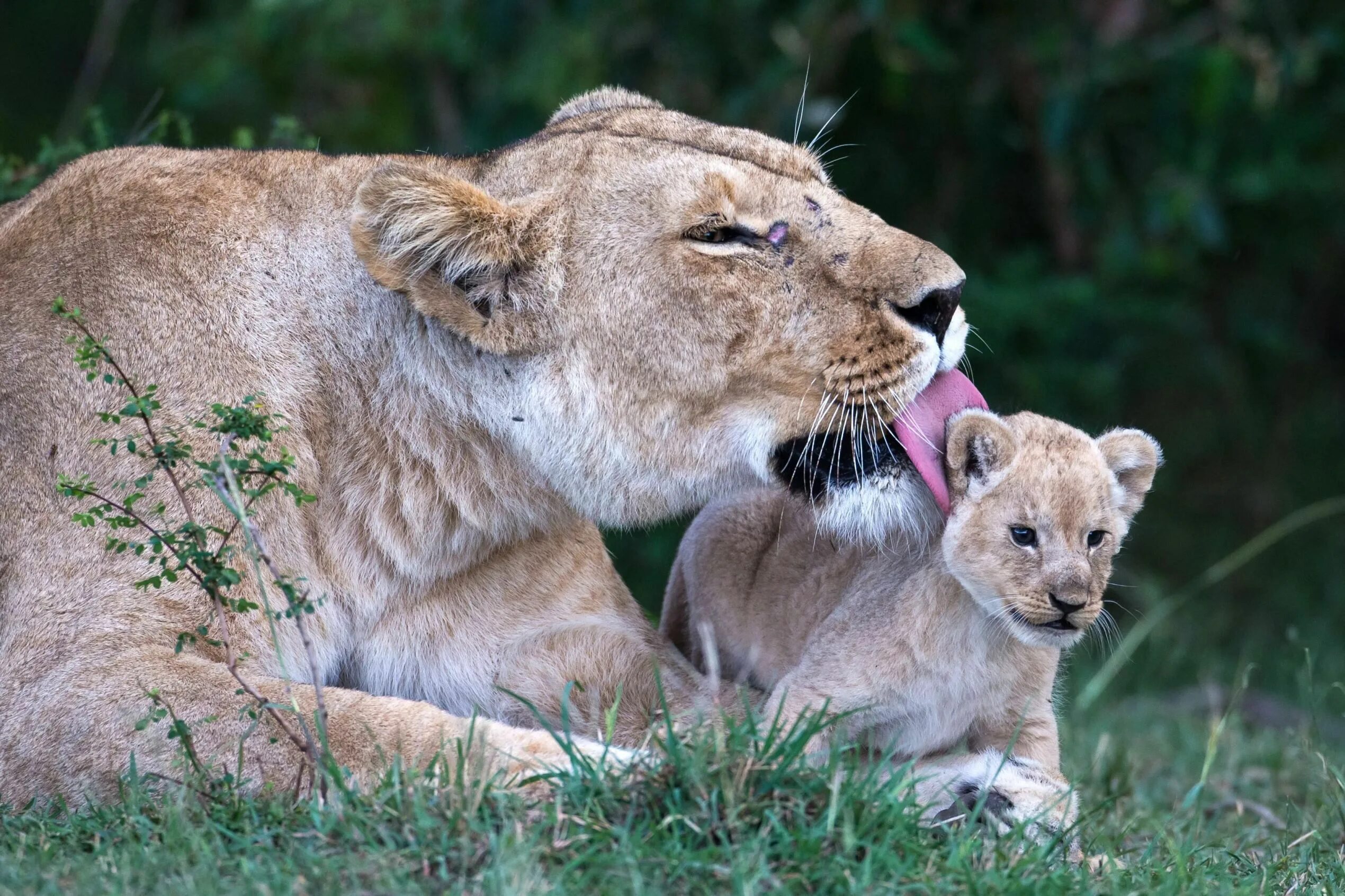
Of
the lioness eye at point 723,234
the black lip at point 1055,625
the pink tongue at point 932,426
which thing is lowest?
the black lip at point 1055,625

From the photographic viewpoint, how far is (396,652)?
3.72m

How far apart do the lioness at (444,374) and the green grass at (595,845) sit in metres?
0.43

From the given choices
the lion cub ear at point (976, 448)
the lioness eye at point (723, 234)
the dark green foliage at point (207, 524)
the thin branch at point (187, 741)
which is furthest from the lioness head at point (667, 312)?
the thin branch at point (187, 741)

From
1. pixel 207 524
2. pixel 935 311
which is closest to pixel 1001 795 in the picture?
pixel 935 311

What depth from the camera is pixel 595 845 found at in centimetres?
258

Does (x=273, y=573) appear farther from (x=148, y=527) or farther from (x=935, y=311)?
(x=935, y=311)

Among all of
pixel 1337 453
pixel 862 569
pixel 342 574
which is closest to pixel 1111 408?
pixel 1337 453

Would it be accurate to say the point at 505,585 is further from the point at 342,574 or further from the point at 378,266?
the point at 378,266

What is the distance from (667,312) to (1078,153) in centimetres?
408

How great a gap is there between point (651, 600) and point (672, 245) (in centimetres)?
426

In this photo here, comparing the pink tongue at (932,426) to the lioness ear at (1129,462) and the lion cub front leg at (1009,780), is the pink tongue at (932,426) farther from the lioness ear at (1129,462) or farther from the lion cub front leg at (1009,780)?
the lion cub front leg at (1009,780)

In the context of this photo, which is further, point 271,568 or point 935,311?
point 935,311

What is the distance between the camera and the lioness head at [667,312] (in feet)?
11.1

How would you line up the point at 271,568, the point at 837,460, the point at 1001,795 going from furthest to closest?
the point at 837,460
the point at 1001,795
the point at 271,568
